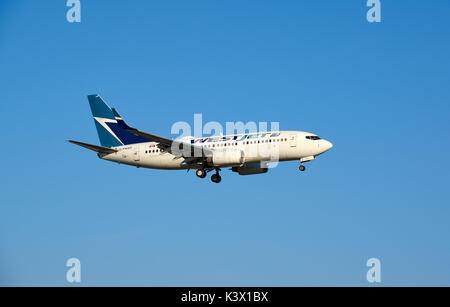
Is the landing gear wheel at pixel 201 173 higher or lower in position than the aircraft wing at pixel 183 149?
lower

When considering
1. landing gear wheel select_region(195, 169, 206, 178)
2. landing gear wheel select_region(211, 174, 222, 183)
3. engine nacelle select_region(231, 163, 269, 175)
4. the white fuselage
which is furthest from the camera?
engine nacelle select_region(231, 163, 269, 175)

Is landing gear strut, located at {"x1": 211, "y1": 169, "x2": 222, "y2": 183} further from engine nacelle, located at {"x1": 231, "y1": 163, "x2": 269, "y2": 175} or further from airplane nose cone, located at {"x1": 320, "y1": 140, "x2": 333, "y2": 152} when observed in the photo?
airplane nose cone, located at {"x1": 320, "y1": 140, "x2": 333, "y2": 152}

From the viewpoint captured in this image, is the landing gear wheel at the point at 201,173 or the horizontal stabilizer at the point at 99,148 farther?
the horizontal stabilizer at the point at 99,148

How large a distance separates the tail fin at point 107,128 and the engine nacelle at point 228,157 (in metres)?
9.99

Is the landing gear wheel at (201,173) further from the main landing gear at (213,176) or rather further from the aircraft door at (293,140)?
the aircraft door at (293,140)

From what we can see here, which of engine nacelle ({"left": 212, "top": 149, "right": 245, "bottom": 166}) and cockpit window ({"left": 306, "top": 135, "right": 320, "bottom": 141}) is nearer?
engine nacelle ({"left": 212, "top": 149, "right": 245, "bottom": 166})

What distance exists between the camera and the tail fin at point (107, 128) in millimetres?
74750

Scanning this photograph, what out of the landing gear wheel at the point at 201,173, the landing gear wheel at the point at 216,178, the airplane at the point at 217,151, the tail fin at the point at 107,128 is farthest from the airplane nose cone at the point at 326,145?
the tail fin at the point at 107,128

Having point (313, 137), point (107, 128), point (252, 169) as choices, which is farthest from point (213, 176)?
point (107, 128)

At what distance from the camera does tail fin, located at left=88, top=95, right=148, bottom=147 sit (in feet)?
245

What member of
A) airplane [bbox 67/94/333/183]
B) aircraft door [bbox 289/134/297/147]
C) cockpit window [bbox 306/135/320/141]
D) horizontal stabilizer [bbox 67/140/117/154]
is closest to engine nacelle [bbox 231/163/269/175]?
airplane [bbox 67/94/333/183]

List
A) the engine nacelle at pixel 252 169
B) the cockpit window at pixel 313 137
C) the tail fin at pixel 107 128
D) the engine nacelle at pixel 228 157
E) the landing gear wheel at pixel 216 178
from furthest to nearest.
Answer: the tail fin at pixel 107 128 → the engine nacelle at pixel 252 169 → the landing gear wheel at pixel 216 178 → the cockpit window at pixel 313 137 → the engine nacelle at pixel 228 157

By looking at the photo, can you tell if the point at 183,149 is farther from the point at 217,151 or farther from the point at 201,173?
the point at 201,173
